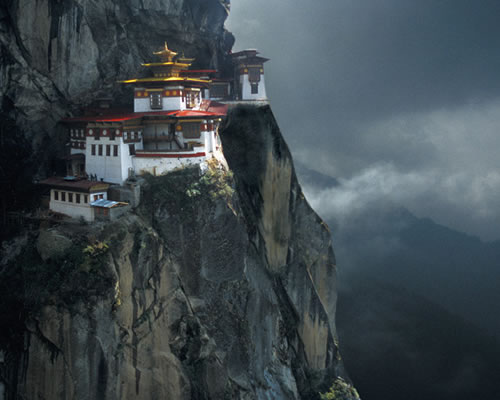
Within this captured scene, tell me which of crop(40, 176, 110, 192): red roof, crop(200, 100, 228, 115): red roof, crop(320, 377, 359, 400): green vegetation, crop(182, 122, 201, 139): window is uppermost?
crop(200, 100, 228, 115): red roof

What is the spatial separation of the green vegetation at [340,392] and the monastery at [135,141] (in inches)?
1033

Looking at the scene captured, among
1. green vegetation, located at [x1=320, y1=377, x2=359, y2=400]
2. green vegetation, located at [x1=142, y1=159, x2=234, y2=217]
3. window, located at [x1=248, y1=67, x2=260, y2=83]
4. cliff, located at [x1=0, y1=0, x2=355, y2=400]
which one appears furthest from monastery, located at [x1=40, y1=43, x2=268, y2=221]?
green vegetation, located at [x1=320, y1=377, x2=359, y2=400]

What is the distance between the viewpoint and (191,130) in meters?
36.3

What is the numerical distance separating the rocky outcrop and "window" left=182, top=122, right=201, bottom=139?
138 inches

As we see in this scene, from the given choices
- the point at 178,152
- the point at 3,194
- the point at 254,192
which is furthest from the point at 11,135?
the point at 254,192

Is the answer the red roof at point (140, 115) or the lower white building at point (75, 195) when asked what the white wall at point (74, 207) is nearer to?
the lower white building at point (75, 195)

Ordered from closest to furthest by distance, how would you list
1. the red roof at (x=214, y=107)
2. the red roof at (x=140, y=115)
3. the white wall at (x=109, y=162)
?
the white wall at (x=109, y=162)
the red roof at (x=140, y=115)
the red roof at (x=214, y=107)

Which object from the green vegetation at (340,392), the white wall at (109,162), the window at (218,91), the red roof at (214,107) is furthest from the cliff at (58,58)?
the green vegetation at (340,392)

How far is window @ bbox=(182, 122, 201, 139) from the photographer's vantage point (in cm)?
3619

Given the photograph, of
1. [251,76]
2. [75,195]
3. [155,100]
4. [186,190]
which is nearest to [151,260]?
[186,190]

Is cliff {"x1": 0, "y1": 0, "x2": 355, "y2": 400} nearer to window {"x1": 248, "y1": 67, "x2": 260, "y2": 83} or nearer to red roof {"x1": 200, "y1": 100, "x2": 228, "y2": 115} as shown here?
red roof {"x1": 200, "y1": 100, "x2": 228, "y2": 115}

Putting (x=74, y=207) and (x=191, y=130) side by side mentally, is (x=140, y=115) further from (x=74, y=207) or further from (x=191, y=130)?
(x=74, y=207)

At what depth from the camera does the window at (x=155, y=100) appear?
3841 cm

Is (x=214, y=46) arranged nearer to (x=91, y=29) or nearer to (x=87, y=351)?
(x=91, y=29)
